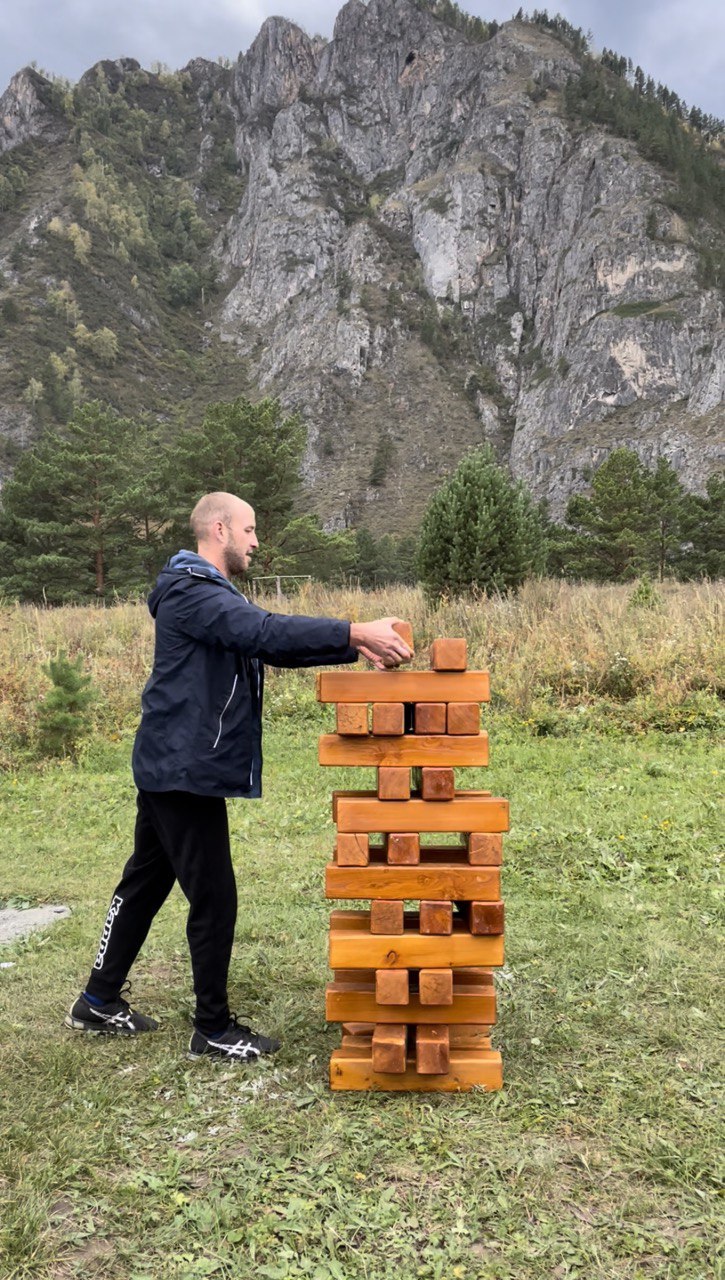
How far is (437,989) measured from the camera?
2686mm

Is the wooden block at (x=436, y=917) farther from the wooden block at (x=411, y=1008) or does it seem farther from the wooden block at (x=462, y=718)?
the wooden block at (x=462, y=718)

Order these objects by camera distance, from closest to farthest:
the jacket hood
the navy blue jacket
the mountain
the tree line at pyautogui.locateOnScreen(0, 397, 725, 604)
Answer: the navy blue jacket < the jacket hood < the tree line at pyautogui.locateOnScreen(0, 397, 725, 604) < the mountain

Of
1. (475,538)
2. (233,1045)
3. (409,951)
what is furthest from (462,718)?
(475,538)

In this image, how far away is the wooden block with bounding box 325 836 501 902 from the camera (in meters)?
2.71

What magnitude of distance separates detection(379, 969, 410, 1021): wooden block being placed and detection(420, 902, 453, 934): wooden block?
174 millimetres

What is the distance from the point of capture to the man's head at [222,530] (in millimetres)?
2949

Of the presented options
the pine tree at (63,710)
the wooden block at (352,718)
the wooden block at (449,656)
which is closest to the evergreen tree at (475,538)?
the pine tree at (63,710)

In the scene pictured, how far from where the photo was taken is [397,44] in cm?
14838

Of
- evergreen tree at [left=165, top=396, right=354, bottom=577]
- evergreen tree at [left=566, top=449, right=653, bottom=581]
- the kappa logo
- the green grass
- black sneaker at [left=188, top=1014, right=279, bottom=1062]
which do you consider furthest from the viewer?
evergreen tree at [left=566, top=449, right=653, bottom=581]

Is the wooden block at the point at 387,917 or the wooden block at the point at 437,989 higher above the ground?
the wooden block at the point at 387,917

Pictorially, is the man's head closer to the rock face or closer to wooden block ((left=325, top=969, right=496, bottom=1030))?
wooden block ((left=325, top=969, right=496, bottom=1030))

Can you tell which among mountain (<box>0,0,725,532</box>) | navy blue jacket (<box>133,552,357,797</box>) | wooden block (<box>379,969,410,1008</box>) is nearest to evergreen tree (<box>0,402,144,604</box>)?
navy blue jacket (<box>133,552,357,797</box>)

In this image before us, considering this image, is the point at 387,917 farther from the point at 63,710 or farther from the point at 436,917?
the point at 63,710

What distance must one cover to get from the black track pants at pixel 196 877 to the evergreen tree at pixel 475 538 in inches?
408
